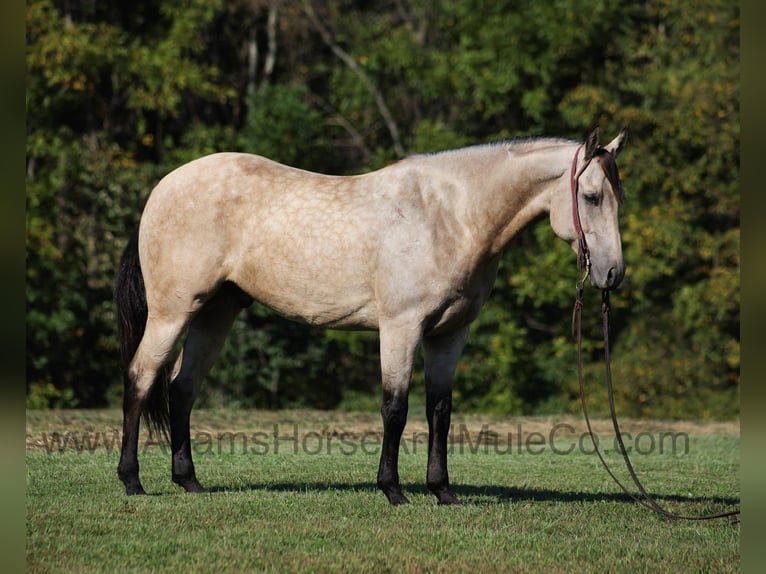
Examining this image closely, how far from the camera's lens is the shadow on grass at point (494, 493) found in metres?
7.03

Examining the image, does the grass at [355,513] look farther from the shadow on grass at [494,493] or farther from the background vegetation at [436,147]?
the background vegetation at [436,147]

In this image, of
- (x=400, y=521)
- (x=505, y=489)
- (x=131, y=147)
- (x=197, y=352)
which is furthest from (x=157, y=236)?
(x=131, y=147)

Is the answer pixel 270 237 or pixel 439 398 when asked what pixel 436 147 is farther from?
pixel 439 398

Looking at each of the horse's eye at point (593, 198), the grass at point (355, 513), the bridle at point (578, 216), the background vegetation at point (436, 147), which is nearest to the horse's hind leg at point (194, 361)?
the grass at point (355, 513)

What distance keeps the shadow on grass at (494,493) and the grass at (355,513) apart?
0.02 m

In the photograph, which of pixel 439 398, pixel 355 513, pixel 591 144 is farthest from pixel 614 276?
pixel 355 513

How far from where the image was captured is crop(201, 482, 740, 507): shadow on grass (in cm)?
703

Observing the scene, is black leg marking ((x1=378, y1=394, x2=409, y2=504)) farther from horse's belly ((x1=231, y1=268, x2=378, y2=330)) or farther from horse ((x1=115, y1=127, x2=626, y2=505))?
horse's belly ((x1=231, y1=268, x2=378, y2=330))

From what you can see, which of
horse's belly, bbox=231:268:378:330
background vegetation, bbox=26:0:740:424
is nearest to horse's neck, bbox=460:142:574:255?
horse's belly, bbox=231:268:378:330

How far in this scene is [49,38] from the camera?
17.2 m

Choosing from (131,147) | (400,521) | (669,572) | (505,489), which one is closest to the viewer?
(669,572)
